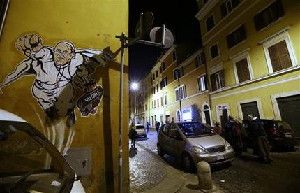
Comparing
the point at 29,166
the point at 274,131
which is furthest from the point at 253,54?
the point at 29,166

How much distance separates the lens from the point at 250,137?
1278cm

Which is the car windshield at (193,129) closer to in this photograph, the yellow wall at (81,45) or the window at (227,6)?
the yellow wall at (81,45)

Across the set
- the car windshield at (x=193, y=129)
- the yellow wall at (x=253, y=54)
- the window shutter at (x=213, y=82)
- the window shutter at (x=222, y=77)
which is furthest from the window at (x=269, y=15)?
the car windshield at (x=193, y=129)

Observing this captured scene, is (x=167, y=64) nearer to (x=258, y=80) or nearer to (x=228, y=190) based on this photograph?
(x=258, y=80)

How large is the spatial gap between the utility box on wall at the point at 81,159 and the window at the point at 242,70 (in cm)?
1728

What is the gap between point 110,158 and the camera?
203 inches

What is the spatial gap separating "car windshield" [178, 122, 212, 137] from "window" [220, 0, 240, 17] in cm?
1407

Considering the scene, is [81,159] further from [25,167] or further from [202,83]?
[202,83]

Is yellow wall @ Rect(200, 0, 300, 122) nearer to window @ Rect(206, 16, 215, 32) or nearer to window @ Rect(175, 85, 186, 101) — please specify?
window @ Rect(206, 16, 215, 32)

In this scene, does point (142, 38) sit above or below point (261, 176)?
above

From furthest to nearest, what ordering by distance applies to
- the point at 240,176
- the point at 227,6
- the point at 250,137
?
1. the point at 227,6
2. the point at 250,137
3. the point at 240,176

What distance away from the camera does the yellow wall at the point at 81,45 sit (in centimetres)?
496

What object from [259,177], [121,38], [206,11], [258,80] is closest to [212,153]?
[259,177]

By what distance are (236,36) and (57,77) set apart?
1897 cm
